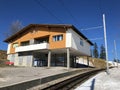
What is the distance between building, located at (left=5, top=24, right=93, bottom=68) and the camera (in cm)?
3006

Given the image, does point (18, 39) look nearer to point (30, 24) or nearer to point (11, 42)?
point (11, 42)

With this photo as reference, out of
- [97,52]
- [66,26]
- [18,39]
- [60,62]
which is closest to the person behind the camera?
[66,26]

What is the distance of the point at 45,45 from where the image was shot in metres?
31.5

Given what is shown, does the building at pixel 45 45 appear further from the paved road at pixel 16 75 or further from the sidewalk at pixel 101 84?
the sidewalk at pixel 101 84

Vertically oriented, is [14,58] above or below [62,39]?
below

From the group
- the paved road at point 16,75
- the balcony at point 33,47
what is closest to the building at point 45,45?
the balcony at point 33,47

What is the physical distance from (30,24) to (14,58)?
9.62 metres

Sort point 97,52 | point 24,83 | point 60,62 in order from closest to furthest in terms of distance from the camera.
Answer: point 24,83
point 60,62
point 97,52

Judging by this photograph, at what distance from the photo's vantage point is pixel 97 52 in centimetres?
13338

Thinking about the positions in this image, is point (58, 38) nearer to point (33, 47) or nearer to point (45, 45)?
point (45, 45)

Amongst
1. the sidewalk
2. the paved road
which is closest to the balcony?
the paved road

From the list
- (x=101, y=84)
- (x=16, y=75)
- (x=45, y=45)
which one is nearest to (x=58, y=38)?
(x=45, y=45)

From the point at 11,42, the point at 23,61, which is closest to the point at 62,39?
the point at 23,61

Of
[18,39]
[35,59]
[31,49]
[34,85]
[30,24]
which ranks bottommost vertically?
[34,85]
